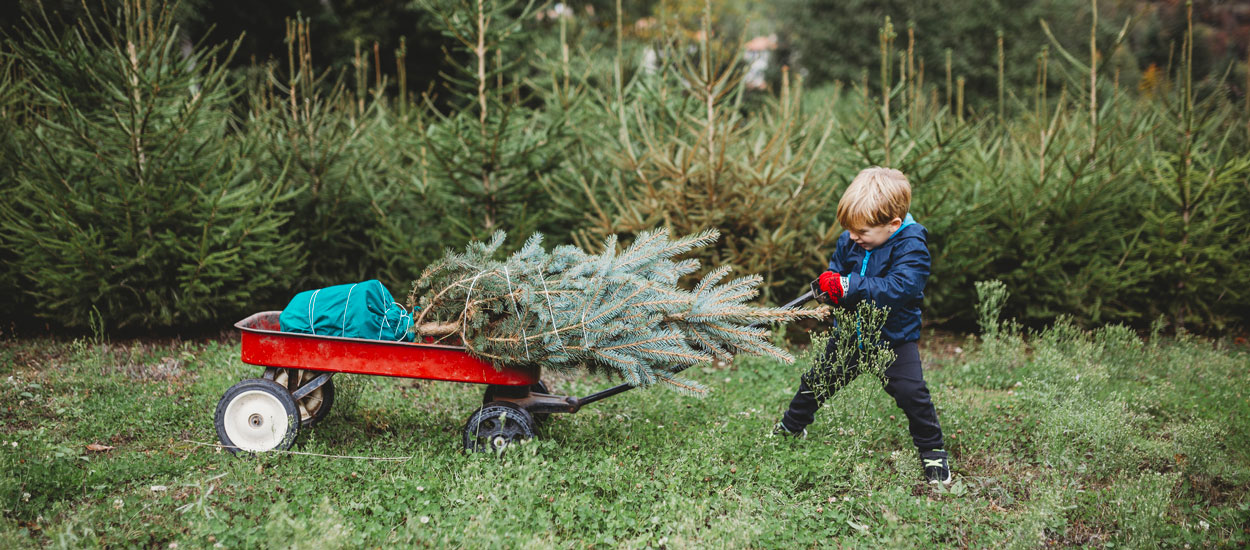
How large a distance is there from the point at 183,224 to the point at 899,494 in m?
5.59

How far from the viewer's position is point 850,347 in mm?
3820

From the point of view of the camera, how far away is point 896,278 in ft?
11.4

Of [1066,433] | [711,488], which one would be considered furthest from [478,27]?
[1066,433]

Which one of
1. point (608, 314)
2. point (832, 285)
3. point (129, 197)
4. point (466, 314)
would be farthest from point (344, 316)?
point (129, 197)

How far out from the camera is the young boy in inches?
137

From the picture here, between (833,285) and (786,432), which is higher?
(833,285)

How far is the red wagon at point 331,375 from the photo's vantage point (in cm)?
351

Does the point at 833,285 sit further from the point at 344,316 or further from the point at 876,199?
the point at 344,316

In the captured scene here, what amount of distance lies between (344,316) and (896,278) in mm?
2834

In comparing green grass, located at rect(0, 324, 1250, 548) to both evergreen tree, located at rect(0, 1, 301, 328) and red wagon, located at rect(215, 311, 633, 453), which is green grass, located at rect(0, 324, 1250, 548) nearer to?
red wagon, located at rect(215, 311, 633, 453)

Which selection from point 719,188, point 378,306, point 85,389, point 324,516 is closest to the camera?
point 324,516

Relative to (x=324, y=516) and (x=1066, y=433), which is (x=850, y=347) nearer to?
(x=1066, y=433)

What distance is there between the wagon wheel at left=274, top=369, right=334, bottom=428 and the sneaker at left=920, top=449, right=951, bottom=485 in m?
3.31

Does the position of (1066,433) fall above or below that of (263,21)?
below
